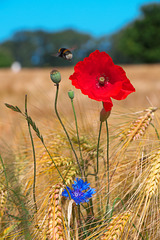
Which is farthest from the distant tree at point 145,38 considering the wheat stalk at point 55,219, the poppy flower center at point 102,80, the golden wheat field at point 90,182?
the wheat stalk at point 55,219

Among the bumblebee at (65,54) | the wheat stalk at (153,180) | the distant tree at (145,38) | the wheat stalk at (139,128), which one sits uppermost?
the distant tree at (145,38)

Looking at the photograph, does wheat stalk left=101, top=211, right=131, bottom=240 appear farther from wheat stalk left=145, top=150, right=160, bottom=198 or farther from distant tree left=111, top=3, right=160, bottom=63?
distant tree left=111, top=3, right=160, bottom=63

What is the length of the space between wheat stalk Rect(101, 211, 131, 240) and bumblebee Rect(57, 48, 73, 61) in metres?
0.43

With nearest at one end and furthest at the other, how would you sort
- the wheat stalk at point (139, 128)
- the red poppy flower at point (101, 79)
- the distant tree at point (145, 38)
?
1. the red poppy flower at point (101, 79)
2. the wheat stalk at point (139, 128)
3. the distant tree at point (145, 38)

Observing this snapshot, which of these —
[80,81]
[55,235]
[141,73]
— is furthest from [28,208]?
[141,73]

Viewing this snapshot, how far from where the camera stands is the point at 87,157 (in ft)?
3.22

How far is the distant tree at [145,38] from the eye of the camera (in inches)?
731

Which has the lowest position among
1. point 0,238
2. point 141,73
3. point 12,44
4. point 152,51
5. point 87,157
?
point 0,238

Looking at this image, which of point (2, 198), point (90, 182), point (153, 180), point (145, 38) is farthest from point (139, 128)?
point (145, 38)

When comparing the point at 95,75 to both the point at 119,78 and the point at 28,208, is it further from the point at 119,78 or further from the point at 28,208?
the point at 28,208

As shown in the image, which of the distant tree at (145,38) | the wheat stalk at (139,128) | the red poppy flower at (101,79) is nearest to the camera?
the red poppy flower at (101,79)

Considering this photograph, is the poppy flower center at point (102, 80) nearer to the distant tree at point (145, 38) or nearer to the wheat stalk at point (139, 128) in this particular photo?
the wheat stalk at point (139, 128)

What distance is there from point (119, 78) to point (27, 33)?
1708 inches

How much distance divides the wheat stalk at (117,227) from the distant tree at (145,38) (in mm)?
18326
